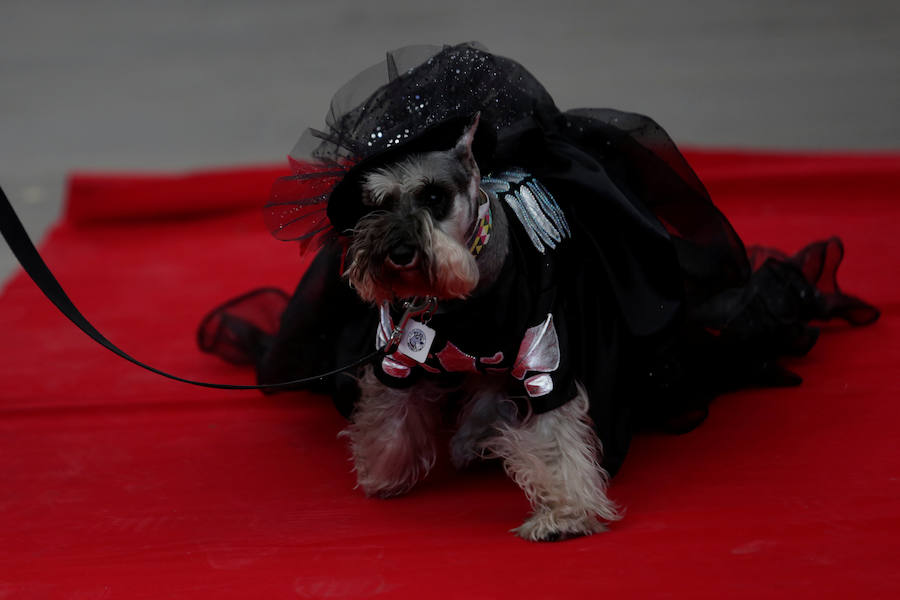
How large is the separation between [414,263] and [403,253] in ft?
0.07

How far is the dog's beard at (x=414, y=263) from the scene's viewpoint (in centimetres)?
147

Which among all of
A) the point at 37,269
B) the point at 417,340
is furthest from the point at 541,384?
the point at 37,269

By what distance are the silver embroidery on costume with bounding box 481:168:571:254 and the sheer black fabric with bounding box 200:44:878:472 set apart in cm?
4

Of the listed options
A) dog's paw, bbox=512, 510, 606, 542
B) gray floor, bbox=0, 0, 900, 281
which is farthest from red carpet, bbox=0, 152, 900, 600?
gray floor, bbox=0, 0, 900, 281

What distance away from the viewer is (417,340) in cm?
165

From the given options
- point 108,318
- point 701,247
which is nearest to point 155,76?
point 108,318

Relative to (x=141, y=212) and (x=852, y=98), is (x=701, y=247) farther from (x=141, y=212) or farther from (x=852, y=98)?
(x=852, y=98)

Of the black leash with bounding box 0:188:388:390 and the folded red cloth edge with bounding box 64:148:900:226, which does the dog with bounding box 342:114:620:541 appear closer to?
the black leash with bounding box 0:188:388:390

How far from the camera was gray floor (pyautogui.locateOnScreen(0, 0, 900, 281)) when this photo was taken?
4.36 meters

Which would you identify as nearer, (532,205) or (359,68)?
(532,205)

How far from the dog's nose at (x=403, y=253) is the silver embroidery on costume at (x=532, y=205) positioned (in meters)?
0.31

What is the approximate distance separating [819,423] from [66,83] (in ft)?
16.6

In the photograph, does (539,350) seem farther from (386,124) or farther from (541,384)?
(386,124)

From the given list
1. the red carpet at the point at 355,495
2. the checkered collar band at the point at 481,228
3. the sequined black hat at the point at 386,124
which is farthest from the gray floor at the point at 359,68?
the checkered collar band at the point at 481,228
